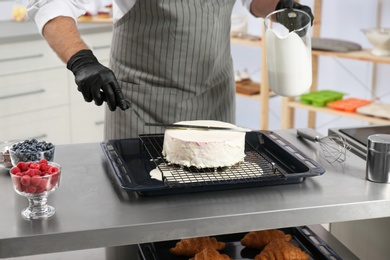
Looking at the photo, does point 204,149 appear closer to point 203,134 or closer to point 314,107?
point 203,134

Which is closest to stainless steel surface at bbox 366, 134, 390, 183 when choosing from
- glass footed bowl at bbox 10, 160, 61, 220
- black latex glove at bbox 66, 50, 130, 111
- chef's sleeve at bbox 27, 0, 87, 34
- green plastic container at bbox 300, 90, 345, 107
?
black latex glove at bbox 66, 50, 130, 111

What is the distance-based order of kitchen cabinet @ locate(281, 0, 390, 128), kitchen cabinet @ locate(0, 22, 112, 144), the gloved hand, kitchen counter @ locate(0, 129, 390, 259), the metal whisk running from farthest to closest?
kitchen cabinet @ locate(0, 22, 112, 144), kitchen cabinet @ locate(281, 0, 390, 128), the gloved hand, the metal whisk, kitchen counter @ locate(0, 129, 390, 259)

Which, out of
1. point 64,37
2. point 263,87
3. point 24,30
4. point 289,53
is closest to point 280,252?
point 289,53

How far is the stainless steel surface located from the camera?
151cm

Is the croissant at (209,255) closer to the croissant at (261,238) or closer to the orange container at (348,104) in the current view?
the croissant at (261,238)

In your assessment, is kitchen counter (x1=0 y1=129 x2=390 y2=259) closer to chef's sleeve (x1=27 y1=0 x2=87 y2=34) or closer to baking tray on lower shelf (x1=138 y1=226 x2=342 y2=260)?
baking tray on lower shelf (x1=138 y1=226 x2=342 y2=260)

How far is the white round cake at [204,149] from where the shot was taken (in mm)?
1519

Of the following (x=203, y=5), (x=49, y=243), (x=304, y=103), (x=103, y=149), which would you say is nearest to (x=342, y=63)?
(x=304, y=103)

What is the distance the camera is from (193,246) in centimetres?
156

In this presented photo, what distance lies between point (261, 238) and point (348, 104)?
2.28 m

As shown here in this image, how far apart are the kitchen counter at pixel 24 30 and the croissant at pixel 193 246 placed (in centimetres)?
249

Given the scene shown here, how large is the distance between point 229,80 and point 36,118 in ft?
6.51

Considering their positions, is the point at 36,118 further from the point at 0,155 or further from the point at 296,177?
the point at 296,177

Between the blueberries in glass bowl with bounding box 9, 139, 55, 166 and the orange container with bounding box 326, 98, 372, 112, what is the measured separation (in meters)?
2.39
